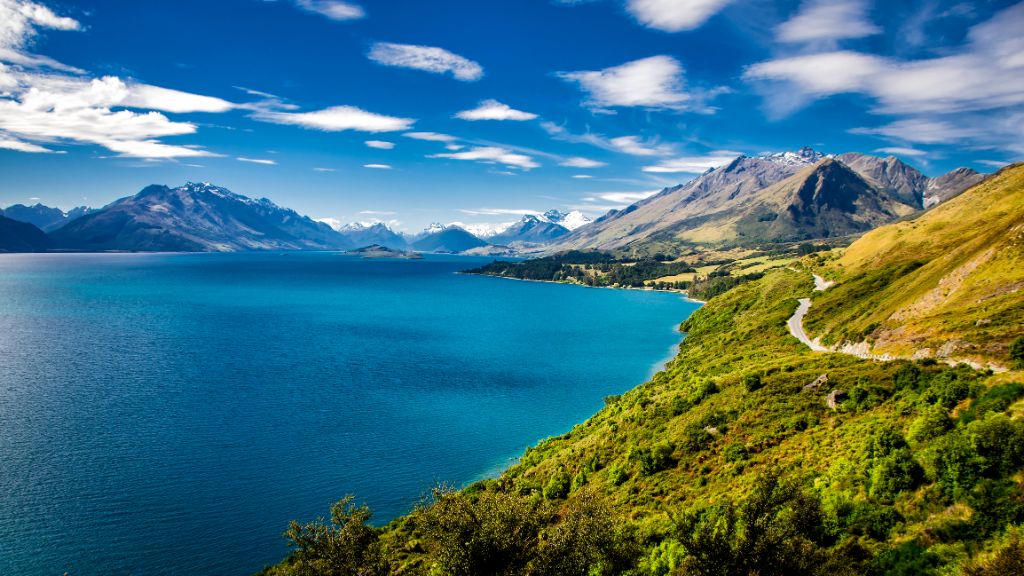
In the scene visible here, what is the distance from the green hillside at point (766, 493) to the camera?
29.6 meters

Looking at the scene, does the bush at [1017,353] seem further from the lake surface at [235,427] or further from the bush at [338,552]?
the lake surface at [235,427]

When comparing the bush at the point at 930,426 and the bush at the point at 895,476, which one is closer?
the bush at the point at 895,476

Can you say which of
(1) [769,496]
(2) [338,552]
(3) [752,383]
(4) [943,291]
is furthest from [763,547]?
(4) [943,291]

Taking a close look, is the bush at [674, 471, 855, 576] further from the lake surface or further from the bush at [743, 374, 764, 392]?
the lake surface

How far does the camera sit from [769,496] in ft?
105

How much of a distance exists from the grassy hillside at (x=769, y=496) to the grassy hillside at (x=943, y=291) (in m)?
6.64

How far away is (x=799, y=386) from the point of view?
2361 inches

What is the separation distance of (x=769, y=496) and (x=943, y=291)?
60.1 m

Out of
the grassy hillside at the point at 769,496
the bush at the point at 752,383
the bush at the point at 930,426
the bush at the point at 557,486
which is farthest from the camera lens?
the bush at the point at 752,383

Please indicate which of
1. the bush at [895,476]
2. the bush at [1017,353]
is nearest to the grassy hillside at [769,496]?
the bush at [895,476]

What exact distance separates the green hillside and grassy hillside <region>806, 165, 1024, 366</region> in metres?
1.58

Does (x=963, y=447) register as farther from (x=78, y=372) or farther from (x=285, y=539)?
(x=78, y=372)

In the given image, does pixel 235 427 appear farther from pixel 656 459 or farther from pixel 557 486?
pixel 656 459

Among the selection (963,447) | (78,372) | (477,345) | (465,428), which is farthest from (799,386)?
(78,372)
